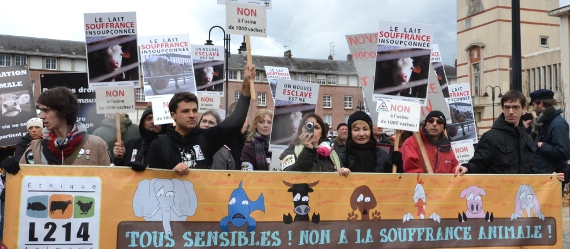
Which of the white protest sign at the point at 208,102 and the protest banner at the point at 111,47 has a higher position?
the protest banner at the point at 111,47

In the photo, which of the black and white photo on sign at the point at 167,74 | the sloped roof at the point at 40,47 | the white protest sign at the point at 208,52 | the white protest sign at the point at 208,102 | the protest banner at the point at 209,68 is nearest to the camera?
the black and white photo on sign at the point at 167,74

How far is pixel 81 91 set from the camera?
10.0 meters

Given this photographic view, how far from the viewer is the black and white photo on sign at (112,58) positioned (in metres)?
7.19

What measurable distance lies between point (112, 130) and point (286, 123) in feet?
8.19

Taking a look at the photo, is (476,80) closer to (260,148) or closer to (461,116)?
(461,116)

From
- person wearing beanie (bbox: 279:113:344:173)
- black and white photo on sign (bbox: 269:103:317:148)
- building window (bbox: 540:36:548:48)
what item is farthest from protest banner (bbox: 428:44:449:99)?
building window (bbox: 540:36:548:48)

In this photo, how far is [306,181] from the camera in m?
5.74

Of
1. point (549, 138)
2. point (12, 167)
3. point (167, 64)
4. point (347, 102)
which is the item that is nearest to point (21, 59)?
point (347, 102)

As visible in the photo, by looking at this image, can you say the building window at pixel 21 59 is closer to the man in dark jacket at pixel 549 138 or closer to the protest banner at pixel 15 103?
the protest banner at pixel 15 103

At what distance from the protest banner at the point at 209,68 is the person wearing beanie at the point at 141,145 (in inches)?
132

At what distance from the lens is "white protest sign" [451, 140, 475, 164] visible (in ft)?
31.2

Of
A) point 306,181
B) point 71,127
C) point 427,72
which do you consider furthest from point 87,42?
point 427,72

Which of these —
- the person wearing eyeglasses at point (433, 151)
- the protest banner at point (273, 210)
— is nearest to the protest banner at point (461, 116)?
the person wearing eyeglasses at point (433, 151)

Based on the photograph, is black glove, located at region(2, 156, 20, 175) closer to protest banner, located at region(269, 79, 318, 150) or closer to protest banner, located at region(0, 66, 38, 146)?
protest banner, located at region(269, 79, 318, 150)
